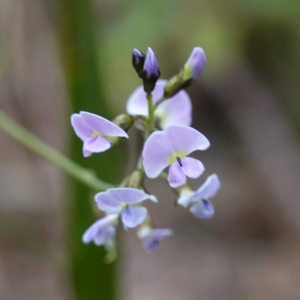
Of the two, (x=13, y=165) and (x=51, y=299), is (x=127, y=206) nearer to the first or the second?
(x=51, y=299)

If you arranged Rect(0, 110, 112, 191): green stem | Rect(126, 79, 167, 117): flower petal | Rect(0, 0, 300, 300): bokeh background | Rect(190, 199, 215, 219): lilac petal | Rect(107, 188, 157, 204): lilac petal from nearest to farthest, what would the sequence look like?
Rect(107, 188, 157, 204): lilac petal → Rect(190, 199, 215, 219): lilac petal → Rect(126, 79, 167, 117): flower petal → Rect(0, 110, 112, 191): green stem → Rect(0, 0, 300, 300): bokeh background

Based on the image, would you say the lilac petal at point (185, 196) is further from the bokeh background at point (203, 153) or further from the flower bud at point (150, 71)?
the bokeh background at point (203, 153)

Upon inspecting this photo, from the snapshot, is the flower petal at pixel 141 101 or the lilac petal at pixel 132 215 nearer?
the lilac petal at pixel 132 215

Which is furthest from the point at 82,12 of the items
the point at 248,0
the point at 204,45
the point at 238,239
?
the point at 238,239

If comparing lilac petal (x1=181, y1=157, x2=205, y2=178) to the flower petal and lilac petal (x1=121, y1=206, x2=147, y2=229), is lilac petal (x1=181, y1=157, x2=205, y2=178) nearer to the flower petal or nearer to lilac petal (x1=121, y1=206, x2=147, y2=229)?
lilac petal (x1=121, y1=206, x2=147, y2=229)

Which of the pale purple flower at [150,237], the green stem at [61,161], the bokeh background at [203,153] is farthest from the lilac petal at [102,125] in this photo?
the bokeh background at [203,153]

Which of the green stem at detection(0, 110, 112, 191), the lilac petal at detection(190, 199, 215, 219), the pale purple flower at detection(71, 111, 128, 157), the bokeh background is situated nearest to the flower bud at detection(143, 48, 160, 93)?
the pale purple flower at detection(71, 111, 128, 157)
